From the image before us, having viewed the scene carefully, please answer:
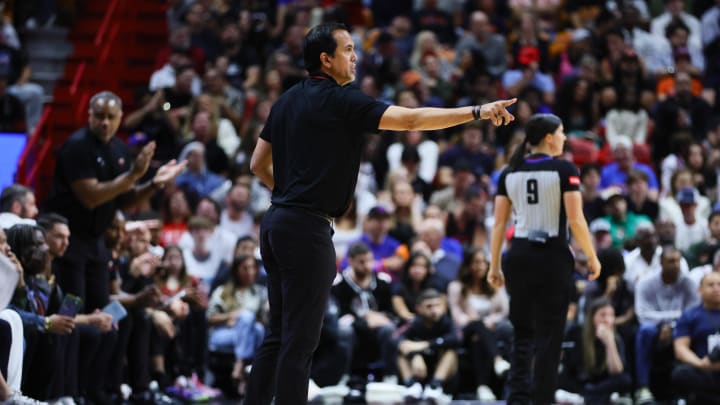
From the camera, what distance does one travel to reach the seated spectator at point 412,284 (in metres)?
10.7

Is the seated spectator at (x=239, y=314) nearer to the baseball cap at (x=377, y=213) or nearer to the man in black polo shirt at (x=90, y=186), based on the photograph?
the baseball cap at (x=377, y=213)

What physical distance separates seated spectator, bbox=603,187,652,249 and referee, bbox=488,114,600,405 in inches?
183

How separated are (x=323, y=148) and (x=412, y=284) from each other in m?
5.70

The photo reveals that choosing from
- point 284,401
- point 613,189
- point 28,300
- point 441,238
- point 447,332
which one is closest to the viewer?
point 284,401

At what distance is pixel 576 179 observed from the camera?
6965 mm

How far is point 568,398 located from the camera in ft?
32.2

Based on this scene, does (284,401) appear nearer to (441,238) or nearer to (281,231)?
(281,231)

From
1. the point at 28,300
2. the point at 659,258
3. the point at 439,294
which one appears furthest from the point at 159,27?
the point at 28,300

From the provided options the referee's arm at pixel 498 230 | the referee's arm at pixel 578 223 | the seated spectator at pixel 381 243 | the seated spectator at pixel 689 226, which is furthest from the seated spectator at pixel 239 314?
the seated spectator at pixel 689 226

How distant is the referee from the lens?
6.95 m

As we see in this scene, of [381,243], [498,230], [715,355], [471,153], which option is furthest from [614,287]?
[498,230]

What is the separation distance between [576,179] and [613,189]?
5.45 meters

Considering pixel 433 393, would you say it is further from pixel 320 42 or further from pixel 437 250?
pixel 320 42

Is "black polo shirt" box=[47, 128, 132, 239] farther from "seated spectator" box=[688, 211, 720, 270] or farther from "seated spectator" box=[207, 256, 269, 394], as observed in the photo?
"seated spectator" box=[688, 211, 720, 270]
